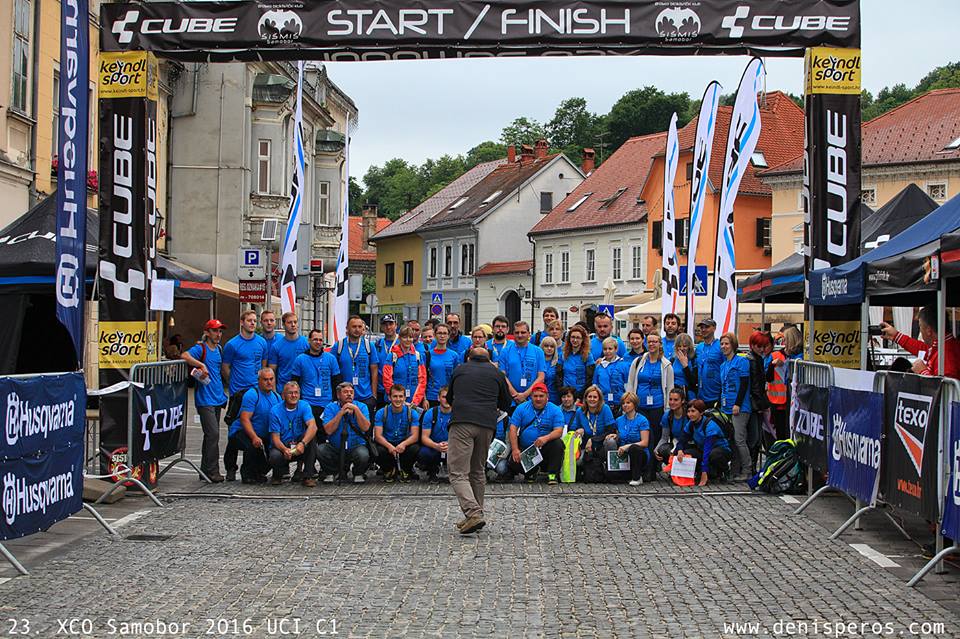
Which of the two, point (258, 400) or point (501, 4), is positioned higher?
point (501, 4)

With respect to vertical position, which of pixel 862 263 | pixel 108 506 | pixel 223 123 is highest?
pixel 223 123

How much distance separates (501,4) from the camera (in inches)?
584

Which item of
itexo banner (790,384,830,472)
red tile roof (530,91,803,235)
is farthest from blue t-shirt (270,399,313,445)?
red tile roof (530,91,803,235)

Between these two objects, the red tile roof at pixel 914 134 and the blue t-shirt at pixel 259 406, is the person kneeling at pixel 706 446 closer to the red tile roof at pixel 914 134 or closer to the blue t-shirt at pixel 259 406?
the blue t-shirt at pixel 259 406

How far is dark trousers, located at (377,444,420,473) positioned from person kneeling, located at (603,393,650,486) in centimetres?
243

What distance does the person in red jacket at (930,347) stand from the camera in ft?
41.3

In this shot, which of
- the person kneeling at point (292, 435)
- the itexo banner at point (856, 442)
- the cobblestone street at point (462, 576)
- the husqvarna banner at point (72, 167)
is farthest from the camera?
the person kneeling at point (292, 435)

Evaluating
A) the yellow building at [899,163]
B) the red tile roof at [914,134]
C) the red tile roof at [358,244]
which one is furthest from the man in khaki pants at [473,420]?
the red tile roof at [358,244]

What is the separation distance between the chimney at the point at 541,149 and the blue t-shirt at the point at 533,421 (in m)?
65.3

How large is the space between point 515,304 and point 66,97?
61.3 meters

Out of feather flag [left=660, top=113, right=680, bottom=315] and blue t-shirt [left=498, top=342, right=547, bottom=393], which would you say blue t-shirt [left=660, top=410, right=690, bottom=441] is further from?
feather flag [left=660, top=113, right=680, bottom=315]

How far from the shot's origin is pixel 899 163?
1956 inches

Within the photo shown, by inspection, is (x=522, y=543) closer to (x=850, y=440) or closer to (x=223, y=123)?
(x=850, y=440)

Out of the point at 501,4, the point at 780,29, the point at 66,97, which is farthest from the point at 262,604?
the point at 780,29
